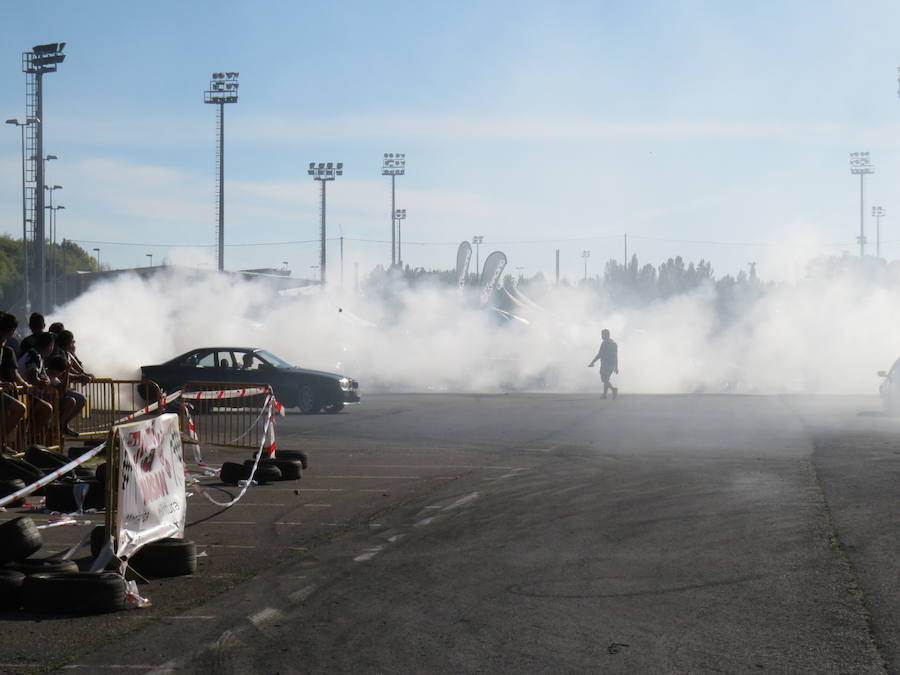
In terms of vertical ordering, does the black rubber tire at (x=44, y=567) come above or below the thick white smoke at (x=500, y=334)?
below

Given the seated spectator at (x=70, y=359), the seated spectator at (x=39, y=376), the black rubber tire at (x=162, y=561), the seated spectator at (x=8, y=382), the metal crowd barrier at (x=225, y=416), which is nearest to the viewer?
the black rubber tire at (x=162, y=561)

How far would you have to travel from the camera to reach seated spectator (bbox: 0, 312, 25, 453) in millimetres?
11852

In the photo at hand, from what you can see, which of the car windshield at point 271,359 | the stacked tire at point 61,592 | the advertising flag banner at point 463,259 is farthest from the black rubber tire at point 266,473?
the advertising flag banner at point 463,259

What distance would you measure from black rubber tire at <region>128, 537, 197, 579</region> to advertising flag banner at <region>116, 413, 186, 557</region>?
0.09 m

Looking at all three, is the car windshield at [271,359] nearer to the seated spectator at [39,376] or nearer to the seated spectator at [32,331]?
the seated spectator at [32,331]

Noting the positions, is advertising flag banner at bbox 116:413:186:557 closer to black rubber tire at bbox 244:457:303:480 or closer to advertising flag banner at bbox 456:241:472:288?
black rubber tire at bbox 244:457:303:480

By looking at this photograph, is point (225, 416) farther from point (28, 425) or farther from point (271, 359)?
point (271, 359)

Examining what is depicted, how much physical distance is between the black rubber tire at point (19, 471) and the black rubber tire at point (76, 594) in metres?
4.77

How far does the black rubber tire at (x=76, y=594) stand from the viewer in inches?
243

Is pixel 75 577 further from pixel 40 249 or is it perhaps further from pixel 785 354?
pixel 785 354

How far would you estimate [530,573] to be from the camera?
23.8 ft

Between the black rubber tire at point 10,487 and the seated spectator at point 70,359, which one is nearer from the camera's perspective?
the black rubber tire at point 10,487

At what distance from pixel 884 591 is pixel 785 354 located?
142 feet

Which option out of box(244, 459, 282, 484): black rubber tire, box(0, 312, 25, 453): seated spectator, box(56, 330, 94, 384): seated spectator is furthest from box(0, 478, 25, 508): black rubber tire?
box(56, 330, 94, 384): seated spectator
